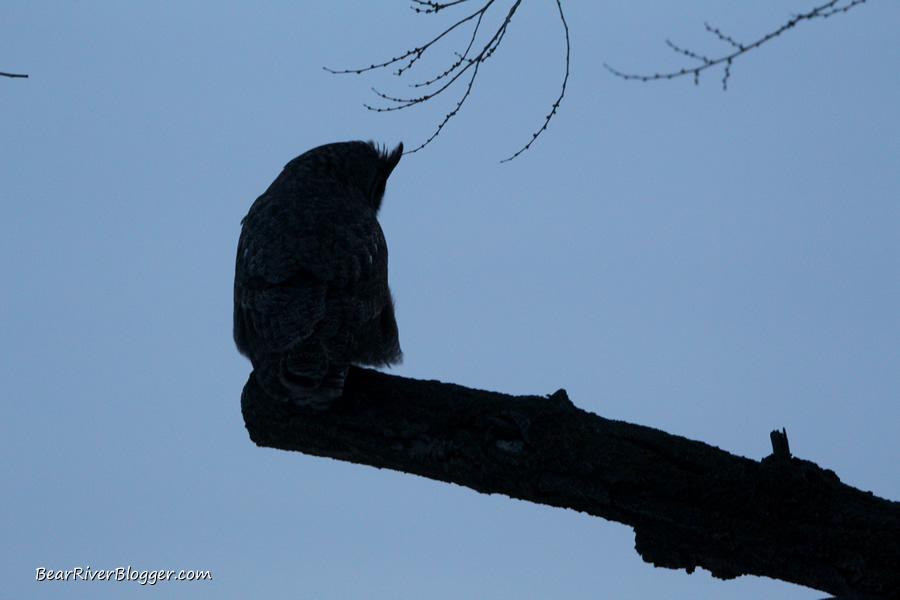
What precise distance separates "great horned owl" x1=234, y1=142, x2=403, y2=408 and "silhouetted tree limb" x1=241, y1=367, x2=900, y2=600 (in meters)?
0.30

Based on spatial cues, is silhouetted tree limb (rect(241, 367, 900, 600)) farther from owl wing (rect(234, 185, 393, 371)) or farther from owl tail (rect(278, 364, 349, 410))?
owl wing (rect(234, 185, 393, 371))

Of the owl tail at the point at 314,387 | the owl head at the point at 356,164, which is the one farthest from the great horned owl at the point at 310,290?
the owl head at the point at 356,164

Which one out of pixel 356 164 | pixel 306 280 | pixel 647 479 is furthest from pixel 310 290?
pixel 647 479

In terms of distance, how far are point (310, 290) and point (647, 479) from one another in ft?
7.26

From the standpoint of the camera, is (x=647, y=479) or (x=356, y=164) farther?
(x=356, y=164)

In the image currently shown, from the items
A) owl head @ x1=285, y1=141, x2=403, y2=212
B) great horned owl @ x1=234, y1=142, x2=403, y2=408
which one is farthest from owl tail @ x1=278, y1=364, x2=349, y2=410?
owl head @ x1=285, y1=141, x2=403, y2=212

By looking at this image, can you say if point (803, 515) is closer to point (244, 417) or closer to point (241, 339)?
point (244, 417)

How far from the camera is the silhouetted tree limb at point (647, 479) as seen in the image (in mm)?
3307

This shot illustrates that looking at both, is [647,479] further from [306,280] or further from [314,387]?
[306,280]

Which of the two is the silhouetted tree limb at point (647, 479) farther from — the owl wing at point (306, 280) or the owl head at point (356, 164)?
the owl head at point (356, 164)

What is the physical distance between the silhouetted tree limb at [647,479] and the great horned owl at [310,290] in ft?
0.99

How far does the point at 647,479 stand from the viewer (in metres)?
3.55

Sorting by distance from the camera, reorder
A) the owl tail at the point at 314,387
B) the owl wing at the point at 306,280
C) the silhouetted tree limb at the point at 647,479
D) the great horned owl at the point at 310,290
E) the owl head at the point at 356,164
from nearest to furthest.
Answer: the silhouetted tree limb at the point at 647,479 < the owl tail at the point at 314,387 < the great horned owl at the point at 310,290 < the owl wing at the point at 306,280 < the owl head at the point at 356,164

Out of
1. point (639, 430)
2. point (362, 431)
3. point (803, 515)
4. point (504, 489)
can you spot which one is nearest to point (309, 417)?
point (362, 431)
